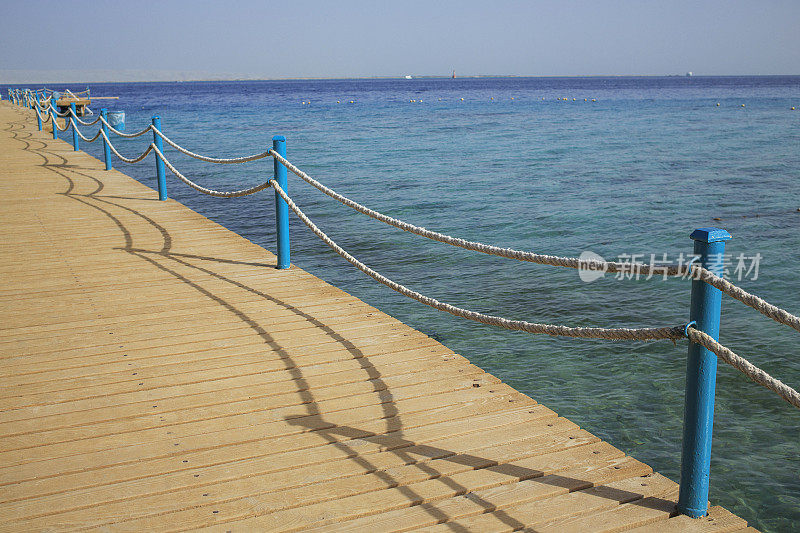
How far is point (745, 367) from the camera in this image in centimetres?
259

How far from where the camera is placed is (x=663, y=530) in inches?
111

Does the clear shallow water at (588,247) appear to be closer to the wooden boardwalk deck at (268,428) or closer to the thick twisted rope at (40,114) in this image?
the wooden boardwalk deck at (268,428)

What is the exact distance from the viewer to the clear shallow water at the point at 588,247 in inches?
222

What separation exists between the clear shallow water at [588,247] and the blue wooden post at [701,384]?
1.92 meters

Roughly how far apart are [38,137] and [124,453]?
23.7 metres

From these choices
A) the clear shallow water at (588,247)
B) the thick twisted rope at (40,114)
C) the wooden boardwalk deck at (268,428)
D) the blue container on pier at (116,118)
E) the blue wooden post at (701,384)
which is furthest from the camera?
the blue container on pier at (116,118)

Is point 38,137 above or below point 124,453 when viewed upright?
above

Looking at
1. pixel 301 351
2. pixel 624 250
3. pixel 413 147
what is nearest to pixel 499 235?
pixel 624 250

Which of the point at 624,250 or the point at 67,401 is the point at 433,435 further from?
the point at 624,250

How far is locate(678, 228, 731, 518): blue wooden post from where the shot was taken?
8.82 ft

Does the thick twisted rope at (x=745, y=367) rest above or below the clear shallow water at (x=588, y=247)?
above

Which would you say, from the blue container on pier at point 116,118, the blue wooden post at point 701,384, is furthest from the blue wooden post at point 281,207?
the blue container on pier at point 116,118

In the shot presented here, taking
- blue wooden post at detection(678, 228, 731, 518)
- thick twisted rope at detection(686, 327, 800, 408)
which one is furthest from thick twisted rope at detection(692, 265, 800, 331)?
thick twisted rope at detection(686, 327, 800, 408)

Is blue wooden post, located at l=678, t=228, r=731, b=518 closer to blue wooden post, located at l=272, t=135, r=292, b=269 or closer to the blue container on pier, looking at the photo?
blue wooden post, located at l=272, t=135, r=292, b=269
